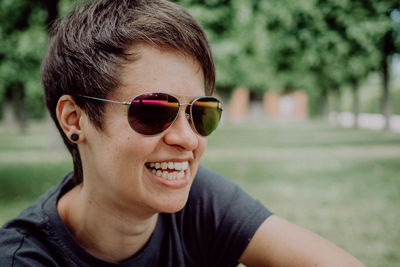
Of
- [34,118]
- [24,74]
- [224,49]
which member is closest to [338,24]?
[224,49]

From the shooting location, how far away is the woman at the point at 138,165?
5.11ft

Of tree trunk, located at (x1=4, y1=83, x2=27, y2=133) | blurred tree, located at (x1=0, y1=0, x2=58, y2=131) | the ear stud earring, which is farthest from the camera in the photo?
tree trunk, located at (x1=4, y1=83, x2=27, y2=133)

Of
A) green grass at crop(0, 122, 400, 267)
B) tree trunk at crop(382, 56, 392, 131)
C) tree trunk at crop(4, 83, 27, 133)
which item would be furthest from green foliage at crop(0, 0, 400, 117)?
tree trunk at crop(4, 83, 27, 133)

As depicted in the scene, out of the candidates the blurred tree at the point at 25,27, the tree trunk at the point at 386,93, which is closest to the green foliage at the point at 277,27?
the blurred tree at the point at 25,27

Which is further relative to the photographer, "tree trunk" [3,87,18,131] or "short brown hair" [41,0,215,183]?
"tree trunk" [3,87,18,131]

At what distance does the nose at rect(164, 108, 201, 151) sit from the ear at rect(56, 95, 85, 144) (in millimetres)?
404

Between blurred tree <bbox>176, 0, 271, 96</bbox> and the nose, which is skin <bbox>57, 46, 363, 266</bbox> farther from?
blurred tree <bbox>176, 0, 271, 96</bbox>

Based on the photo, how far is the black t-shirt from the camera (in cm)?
156

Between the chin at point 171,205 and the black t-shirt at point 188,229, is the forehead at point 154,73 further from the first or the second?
the black t-shirt at point 188,229

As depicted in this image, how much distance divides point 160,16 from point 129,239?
1013mm

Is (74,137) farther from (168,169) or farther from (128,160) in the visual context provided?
(168,169)

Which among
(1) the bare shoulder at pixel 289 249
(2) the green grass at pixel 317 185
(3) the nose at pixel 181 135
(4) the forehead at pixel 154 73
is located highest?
(4) the forehead at pixel 154 73

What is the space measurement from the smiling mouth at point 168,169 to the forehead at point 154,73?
30 cm

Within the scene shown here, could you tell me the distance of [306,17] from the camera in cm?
1143
